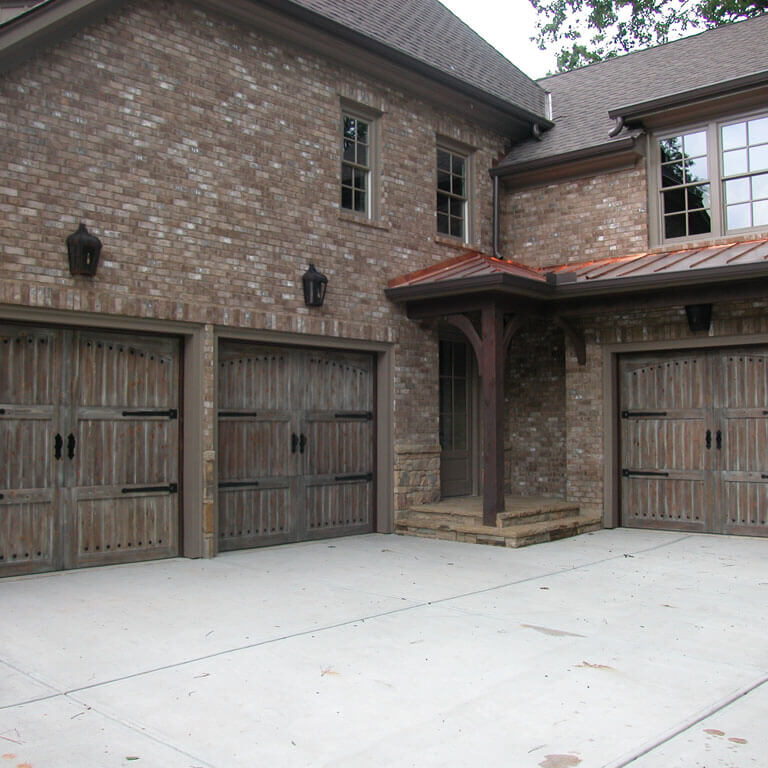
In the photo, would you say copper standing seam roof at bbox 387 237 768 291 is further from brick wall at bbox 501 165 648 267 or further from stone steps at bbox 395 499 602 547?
stone steps at bbox 395 499 602 547

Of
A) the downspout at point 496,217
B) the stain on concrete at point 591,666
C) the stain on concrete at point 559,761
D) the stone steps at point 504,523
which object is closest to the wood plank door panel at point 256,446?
the stone steps at point 504,523

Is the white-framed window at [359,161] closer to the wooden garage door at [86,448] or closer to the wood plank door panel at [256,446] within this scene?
the wood plank door panel at [256,446]

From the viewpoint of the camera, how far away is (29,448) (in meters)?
7.49

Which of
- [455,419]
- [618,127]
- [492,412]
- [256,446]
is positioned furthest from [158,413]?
[618,127]

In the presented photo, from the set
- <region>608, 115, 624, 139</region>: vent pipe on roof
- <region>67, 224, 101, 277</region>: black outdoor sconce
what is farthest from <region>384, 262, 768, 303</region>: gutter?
<region>67, 224, 101, 277</region>: black outdoor sconce

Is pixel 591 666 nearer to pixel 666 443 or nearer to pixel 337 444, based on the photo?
pixel 337 444

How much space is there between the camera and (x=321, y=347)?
978cm

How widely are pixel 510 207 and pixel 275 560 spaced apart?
677cm

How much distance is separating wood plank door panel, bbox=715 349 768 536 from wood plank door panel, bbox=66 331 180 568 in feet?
21.4

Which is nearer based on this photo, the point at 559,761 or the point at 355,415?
the point at 559,761

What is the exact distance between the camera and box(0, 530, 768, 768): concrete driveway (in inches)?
145

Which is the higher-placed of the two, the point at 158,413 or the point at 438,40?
the point at 438,40

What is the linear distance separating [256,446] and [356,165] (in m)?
3.79

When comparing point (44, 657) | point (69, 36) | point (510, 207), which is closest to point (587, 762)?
point (44, 657)
